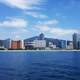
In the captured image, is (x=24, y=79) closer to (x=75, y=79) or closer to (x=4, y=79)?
(x=4, y=79)

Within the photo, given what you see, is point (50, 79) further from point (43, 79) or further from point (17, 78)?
point (17, 78)

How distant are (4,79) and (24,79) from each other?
2.91 m

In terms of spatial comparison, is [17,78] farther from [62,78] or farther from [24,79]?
[62,78]

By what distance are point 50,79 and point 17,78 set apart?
16.1 ft

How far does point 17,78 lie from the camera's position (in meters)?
38.9

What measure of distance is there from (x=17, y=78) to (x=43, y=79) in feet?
12.7

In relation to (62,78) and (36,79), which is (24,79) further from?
(62,78)

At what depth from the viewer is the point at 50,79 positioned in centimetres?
3894

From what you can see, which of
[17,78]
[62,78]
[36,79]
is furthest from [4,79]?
[62,78]

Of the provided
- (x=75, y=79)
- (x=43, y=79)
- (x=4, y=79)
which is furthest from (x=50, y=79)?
(x=4, y=79)

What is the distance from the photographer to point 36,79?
38594 millimetres

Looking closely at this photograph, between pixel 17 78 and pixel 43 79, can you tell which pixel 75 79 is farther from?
pixel 17 78

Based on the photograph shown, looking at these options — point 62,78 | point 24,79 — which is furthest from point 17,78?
point 62,78

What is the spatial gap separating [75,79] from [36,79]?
5.74 m
